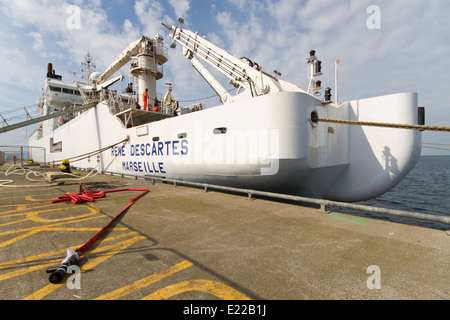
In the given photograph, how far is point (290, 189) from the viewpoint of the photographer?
21.4ft

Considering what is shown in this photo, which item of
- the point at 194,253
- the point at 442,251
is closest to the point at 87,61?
the point at 194,253

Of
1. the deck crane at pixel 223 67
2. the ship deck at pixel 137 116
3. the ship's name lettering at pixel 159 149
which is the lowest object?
the ship's name lettering at pixel 159 149

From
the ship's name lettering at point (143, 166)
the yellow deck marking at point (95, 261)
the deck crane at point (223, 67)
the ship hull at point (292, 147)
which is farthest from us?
the ship's name lettering at point (143, 166)

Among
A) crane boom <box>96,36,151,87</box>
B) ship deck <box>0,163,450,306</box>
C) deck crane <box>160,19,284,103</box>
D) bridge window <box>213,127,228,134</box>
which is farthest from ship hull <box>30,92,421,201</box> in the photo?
crane boom <box>96,36,151,87</box>

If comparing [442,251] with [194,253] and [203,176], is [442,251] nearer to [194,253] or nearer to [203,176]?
[194,253]

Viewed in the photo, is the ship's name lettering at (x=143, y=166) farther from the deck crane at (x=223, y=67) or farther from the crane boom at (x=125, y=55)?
the crane boom at (x=125, y=55)

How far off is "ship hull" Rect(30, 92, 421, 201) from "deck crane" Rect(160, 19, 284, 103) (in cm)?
177

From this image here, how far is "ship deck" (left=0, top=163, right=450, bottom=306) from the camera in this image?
6.28 feet

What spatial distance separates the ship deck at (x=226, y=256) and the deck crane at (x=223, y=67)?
5.23 meters

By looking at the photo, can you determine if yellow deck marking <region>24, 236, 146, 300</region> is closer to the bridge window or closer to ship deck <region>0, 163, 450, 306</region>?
ship deck <region>0, 163, 450, 306</region>

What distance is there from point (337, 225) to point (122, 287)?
3.49m

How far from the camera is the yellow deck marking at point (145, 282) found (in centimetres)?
184

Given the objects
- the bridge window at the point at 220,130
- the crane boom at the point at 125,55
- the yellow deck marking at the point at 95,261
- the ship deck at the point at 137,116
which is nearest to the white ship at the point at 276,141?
the bridge window at the point at 220,130

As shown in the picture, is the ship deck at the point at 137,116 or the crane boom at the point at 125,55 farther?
the crane boom at the point at 125,55
